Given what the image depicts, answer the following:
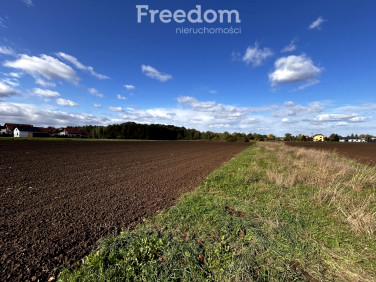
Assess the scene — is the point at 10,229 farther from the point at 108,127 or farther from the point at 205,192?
the point at 108,127

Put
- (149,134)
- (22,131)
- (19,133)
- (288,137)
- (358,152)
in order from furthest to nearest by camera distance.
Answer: (288,137), (149,134), (22,131), (19,133), (358,152)

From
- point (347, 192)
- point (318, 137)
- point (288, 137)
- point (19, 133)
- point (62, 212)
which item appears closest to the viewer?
point (62, 212)

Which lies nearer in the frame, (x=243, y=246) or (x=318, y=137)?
(x=243, y=246)

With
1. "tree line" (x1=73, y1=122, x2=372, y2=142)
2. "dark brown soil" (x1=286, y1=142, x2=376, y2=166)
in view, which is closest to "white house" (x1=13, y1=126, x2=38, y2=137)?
"tree line" (x1=73, y1=122, x2=372, y2=142)

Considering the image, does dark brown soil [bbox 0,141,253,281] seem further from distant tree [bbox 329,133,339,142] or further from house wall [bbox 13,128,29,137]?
distant tree [bbox 329,133,339,142]

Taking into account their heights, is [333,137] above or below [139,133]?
above

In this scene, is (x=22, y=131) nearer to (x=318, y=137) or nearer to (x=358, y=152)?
(x=358, y=152)

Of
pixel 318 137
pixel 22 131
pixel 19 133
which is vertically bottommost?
pixel 19 133

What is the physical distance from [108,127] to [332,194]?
132m

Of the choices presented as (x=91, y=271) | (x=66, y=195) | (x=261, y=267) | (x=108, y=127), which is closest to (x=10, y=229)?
(x=66, y=195)

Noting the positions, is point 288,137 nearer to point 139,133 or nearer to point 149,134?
point 149,134

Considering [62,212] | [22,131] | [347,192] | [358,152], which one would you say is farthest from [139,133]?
[347,192]

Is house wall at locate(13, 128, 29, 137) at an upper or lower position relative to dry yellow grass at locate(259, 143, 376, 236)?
upper

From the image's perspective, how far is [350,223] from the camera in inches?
184
